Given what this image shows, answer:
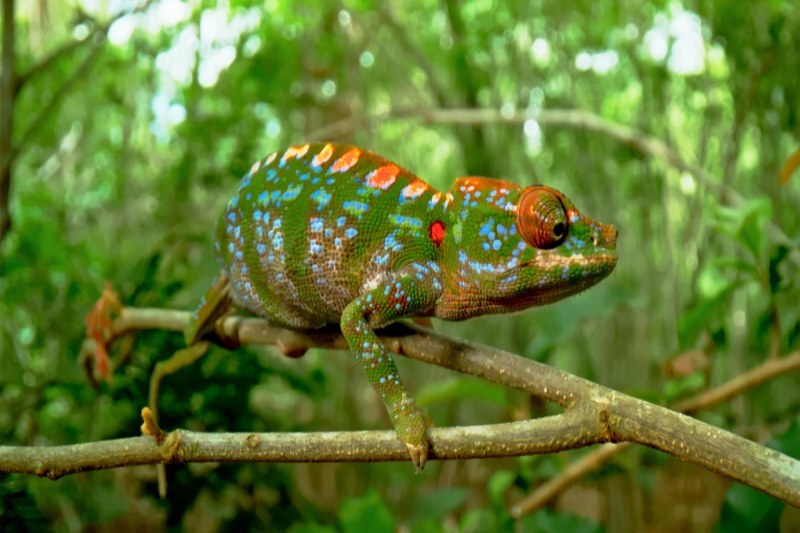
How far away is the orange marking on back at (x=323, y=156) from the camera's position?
0.90 m

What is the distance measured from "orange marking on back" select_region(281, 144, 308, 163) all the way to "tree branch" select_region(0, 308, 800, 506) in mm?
271

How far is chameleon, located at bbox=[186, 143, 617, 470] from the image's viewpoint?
28.9 inches

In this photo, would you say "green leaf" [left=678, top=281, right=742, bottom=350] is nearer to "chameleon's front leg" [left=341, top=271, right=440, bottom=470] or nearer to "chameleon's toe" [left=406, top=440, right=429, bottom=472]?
"chameleon's front leg" [left=341, top=271, right=440, bottom=470]

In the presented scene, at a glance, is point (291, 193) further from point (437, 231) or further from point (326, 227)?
point (437, 231)

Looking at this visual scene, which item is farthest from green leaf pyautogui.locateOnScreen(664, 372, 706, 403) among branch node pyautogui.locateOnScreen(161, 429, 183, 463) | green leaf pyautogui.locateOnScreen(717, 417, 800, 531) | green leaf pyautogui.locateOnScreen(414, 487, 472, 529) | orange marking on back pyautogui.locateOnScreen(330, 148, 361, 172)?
branch node pyautogui.locateOnScreen(161, 429, 183, 463)

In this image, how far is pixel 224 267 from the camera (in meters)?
1.05

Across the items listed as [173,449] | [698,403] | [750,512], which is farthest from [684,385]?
[173,449]

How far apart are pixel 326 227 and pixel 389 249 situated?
0.09 meters

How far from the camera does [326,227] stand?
2.86 feet

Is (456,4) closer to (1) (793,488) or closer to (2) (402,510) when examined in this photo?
(2) (402,510)

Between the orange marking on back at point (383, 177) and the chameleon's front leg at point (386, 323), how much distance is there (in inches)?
4.6

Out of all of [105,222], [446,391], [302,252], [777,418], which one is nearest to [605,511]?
[777,418]

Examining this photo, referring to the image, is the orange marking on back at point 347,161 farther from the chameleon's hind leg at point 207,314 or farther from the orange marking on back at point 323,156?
the chameleon's hind leg at point 207,314

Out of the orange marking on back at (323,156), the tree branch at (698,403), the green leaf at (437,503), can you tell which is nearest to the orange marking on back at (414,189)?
the orange marking on back at (323,156)
